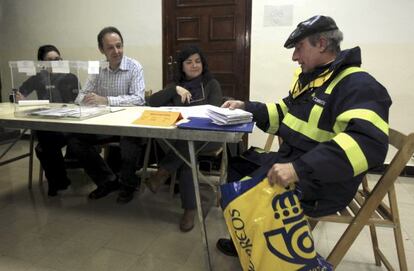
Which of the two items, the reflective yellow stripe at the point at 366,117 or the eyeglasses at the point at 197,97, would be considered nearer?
the reflective yellow stripe at the point at 366,117

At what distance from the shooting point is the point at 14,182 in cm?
263

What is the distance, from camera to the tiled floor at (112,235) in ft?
5.14

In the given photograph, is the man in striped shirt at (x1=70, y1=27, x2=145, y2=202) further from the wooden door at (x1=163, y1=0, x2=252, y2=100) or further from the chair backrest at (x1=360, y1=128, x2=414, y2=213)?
the chair backrest at (x1=360, y1=128, x2=414, y2=213)

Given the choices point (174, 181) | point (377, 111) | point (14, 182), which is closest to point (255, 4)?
point (174, 181)

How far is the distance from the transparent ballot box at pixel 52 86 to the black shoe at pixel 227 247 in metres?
0.95

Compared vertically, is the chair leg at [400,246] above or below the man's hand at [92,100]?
below

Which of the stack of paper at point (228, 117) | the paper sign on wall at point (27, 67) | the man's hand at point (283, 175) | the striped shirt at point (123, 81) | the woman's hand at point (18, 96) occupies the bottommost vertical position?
the man's hand at point (283, 175)

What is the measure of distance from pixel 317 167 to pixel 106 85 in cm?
182

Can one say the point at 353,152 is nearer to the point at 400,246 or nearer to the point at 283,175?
the point at 283,175

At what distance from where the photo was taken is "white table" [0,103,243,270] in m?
1.24

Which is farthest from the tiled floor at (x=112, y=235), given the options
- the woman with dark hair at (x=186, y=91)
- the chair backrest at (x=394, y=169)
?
the chair backrest at (x=394, y=169)

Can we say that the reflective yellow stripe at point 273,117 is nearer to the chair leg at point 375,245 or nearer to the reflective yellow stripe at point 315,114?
the reflective yellow stripe at point 315,114

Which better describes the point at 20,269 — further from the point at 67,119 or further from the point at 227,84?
the point at 227,84

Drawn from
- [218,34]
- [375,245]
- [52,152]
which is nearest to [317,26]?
[375,245]
